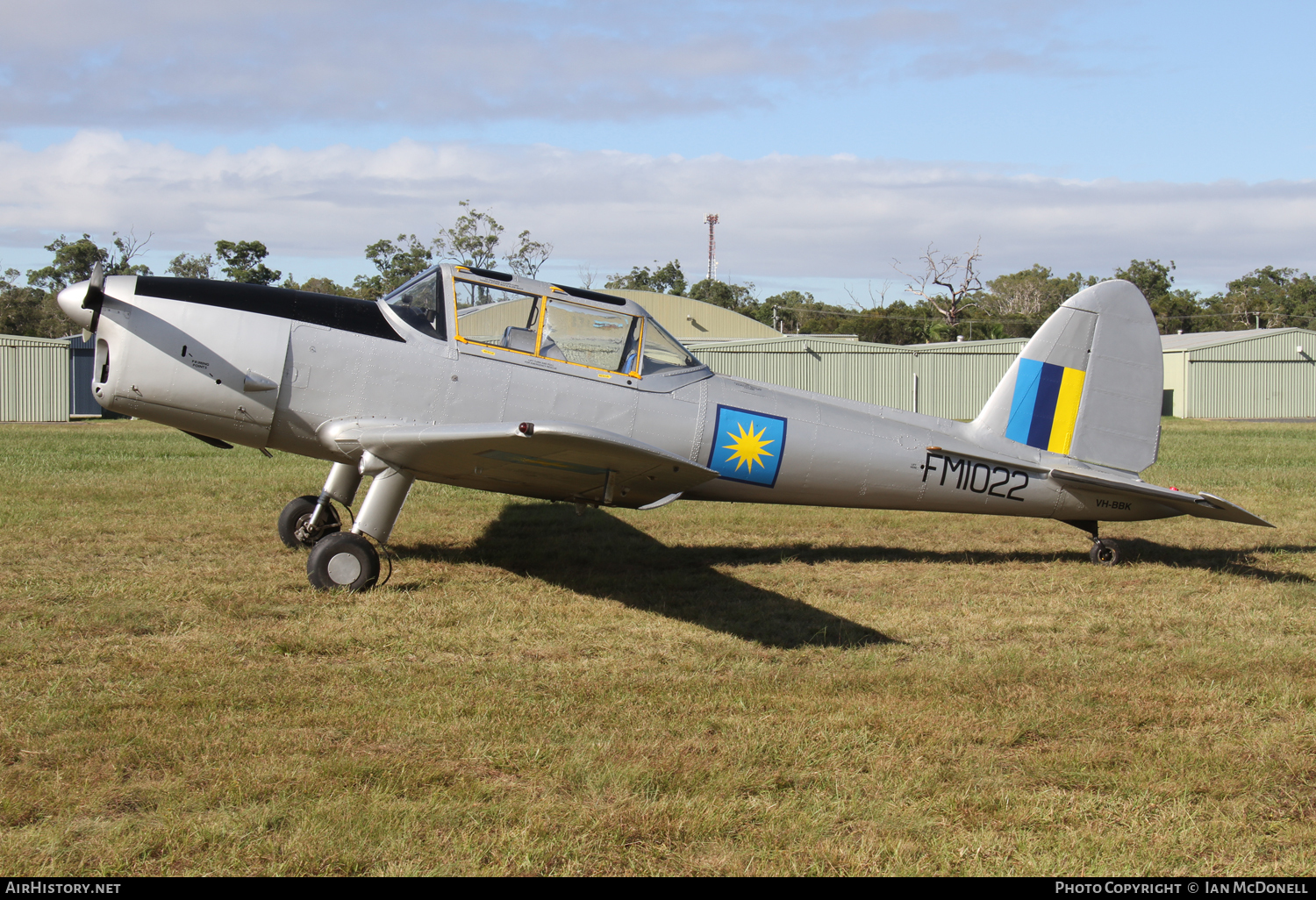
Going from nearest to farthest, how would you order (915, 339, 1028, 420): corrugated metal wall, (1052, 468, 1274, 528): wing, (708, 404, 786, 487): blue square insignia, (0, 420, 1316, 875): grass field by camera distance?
(0, 420, 1316, 875): grass field < (1052, 468, 1274, 528): wing < (708, 404, 786, 487): blue square insignia < (915, 339, 1028, 420): corrugated metal wall

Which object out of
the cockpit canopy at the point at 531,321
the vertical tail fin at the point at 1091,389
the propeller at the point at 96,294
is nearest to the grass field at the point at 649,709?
the vertical tail fin at the point at 1091,389

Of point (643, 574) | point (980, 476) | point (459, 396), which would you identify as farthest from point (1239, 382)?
point (459, 396)

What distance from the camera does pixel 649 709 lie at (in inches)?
184

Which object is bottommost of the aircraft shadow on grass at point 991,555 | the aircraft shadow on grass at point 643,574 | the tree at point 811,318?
the aircraft shadow on grass at point 643,574

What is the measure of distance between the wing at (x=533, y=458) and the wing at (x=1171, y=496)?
3.68 meters

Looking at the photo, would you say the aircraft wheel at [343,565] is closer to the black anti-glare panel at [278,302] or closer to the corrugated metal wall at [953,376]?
the black anti-glare panel at [278,302]

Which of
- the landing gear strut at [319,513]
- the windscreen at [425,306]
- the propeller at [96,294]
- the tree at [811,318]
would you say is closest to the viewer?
the propeller at [96,294]

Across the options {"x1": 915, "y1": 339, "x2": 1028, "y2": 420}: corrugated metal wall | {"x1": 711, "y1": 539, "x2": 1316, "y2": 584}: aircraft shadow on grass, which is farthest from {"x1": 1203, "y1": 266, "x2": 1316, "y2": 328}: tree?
{"x1": 711, "y1": 539, "x2": 1316, "y2": 584}: aircraft shadow on grass

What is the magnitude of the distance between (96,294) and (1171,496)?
26.8ft

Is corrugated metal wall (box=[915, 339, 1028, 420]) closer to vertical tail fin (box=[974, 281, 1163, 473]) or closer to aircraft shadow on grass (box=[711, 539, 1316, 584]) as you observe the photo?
aircraft shadow on grass (box=[711, 539, 1316, 584])

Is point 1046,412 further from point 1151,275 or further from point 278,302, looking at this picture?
point 1151,275

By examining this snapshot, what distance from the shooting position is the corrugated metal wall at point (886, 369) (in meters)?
34.4

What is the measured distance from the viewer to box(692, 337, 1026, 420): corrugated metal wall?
113ft

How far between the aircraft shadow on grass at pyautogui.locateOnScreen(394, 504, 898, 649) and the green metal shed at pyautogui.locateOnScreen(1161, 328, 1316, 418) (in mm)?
36066
